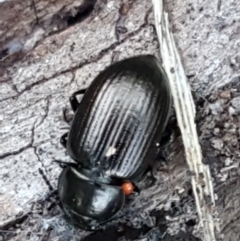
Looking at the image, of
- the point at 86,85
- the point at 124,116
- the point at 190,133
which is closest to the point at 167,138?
the point at 190,133

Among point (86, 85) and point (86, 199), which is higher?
point (86, 85)

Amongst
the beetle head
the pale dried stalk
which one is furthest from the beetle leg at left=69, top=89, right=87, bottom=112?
the pale dried stalk

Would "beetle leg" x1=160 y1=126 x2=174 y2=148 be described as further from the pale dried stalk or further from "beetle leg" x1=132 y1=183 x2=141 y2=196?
"beetle leg" x1=132 y1=183 x2=141 y2=196

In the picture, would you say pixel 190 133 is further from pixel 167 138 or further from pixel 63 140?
pixel 63 140

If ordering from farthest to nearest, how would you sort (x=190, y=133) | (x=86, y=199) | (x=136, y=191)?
(x=86, y=199), (x=136, y=191), (x=190, y=133)

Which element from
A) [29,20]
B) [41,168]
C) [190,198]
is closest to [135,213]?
[190,198]
